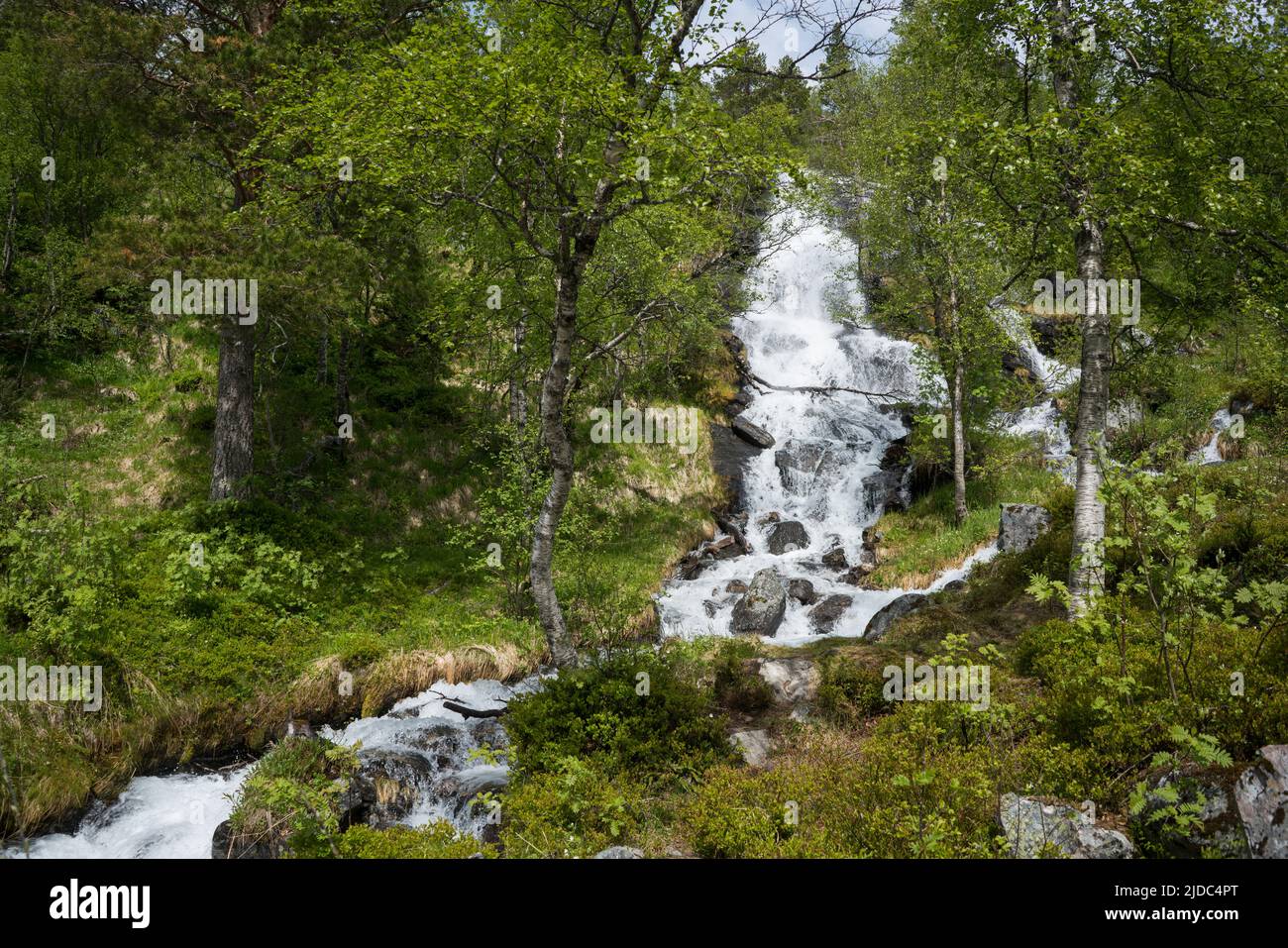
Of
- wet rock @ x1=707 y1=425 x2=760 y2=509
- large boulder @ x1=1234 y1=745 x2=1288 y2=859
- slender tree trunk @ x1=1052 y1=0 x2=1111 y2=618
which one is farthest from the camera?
wet rock @ x1=707 y1=425 x2=760 y2=509

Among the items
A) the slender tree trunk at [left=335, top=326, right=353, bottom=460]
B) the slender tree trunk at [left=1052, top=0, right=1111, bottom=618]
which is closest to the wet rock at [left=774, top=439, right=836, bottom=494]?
the slender tree trunk at [left=1052, top=0, right=1111, bottom=618]

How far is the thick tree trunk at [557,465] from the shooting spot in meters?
9.07

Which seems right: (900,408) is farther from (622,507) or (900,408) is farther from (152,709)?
(152,709)

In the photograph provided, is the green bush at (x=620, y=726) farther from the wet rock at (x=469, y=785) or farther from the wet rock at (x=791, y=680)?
the wet rock at (x=791, y=680)

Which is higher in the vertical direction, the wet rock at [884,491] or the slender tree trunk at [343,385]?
the slender tree trunk at [343,385]

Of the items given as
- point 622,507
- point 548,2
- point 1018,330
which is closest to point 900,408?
point 1018,330

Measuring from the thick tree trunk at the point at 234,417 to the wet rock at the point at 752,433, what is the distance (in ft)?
53.3

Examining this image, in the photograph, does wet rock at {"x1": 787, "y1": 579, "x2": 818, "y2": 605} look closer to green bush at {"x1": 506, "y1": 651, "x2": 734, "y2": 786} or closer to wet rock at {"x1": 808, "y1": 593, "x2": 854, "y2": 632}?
wet rock at {"x1": 808, "y1": 593, "x2": 854, "y2": 632}

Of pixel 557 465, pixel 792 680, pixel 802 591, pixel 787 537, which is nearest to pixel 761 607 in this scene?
pixel 802 591

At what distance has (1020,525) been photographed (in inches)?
595

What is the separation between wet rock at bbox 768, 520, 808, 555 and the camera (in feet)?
66.9

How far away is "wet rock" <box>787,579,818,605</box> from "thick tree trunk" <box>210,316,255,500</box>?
1263 cm

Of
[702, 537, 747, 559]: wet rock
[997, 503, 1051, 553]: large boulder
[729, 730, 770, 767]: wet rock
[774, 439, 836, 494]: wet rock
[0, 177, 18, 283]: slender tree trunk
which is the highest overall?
[0, 177, 18, 283]: slender tree trunk

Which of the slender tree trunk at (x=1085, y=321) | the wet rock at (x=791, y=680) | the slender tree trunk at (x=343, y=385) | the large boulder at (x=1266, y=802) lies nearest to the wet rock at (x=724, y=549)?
the wet rock at (x=791, y=680)
